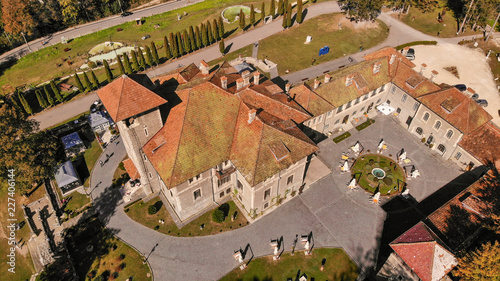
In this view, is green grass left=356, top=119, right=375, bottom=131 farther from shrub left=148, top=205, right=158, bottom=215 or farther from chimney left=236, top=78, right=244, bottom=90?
shrub left=148, top=205, right=158, bottom=215

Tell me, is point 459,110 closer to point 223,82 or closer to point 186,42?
point 223,82

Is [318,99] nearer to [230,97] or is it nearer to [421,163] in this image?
[230,97]

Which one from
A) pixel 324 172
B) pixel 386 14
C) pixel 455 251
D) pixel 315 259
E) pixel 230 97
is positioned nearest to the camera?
pixel 455 251

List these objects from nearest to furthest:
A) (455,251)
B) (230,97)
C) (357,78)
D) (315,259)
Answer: (455,251)
(315,259)
(230,97)
(357,78)

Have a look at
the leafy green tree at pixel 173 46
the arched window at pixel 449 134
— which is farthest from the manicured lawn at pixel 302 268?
the leafy green tree at pixel 173 46

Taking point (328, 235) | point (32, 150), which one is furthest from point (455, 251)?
point (32, 150)

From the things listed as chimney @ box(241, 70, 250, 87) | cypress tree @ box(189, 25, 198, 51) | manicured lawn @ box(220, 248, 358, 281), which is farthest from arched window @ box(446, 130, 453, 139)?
cypress tree @ box(189, 25, 198, 51)
